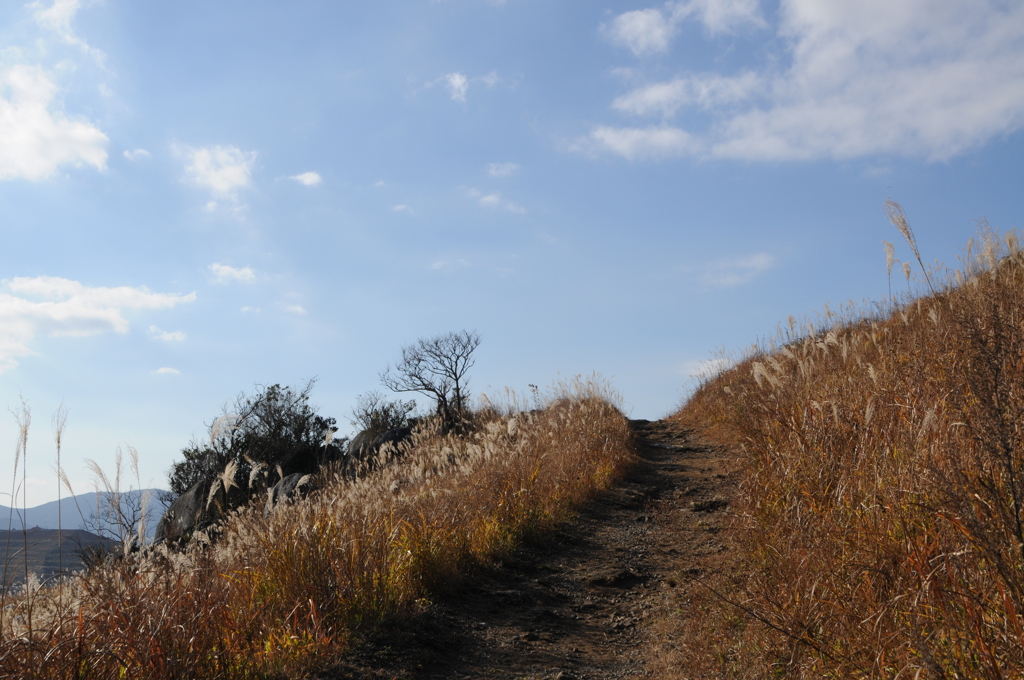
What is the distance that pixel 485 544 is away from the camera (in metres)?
6.07

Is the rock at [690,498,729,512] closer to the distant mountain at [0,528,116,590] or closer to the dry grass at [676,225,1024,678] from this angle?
the dry grass at [676,225,1024,678]

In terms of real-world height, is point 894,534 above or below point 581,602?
above

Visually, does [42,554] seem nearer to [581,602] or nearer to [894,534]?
[581,602]

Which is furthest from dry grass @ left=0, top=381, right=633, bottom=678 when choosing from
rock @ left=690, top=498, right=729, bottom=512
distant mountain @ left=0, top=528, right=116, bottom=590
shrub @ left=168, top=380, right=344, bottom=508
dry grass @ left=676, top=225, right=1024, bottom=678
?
shrub @ left=168, top=380, right=344, bottom=508

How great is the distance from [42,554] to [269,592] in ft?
7.24

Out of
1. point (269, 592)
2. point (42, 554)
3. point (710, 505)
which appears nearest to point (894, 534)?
point (269, 592)

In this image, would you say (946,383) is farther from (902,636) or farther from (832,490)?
(902,636)

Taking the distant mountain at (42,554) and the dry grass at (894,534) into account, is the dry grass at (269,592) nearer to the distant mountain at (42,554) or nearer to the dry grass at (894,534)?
the distant mountain at (42,554)

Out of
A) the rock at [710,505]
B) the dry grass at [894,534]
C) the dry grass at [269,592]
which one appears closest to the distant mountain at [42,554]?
the dry grass at [269,592]

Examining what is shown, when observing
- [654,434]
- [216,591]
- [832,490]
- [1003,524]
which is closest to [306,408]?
[654,434]

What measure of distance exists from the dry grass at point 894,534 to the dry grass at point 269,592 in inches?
88.3

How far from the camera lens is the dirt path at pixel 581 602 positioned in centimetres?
397

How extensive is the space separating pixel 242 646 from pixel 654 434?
11.2m

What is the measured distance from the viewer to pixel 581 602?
5.28 m
